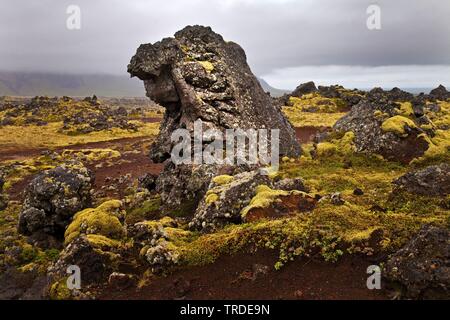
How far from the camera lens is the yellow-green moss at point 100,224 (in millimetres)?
19750

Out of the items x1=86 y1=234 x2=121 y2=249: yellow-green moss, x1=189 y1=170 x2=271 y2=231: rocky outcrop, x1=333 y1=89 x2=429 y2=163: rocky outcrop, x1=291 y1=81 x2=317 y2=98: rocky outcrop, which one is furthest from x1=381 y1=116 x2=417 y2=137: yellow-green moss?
x1=291 y1=81 x2=317 y2=98: rocky outcrop

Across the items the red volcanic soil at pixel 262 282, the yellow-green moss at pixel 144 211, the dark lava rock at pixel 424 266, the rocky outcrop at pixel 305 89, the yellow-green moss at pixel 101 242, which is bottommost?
the yellow-green moss at pixel 144 211

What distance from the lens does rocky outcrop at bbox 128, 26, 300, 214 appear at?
29.0m

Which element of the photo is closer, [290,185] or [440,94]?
[290,185]

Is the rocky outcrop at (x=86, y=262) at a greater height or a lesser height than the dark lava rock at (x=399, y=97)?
lesser

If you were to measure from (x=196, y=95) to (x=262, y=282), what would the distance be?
18580mm

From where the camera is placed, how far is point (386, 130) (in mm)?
30797

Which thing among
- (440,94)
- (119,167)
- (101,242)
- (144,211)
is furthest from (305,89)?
(101,242)

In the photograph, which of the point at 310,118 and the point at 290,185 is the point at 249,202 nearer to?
the point at 290,185

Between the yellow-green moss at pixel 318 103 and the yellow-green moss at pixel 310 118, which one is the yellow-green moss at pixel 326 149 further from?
the yellow-green moss at pixel 318 103

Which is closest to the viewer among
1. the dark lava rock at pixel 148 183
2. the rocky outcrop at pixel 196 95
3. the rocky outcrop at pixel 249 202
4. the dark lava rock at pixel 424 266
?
the dark lava rock at pixel 424 266

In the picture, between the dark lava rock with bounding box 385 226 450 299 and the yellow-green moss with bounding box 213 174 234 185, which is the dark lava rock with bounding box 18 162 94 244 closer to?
the yellow-green moss with bounding box 213 174 234 185

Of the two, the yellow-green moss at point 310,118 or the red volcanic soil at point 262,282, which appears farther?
the yellow-green moss at point 310,118

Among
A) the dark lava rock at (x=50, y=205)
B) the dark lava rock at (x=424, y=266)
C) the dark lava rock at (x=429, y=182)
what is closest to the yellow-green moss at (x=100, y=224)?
the dark lava rock at (x=50, y=205)
